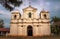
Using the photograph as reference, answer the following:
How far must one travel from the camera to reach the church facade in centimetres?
3472

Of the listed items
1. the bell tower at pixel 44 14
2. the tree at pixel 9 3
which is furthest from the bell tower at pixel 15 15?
the tree at pixel 9 3

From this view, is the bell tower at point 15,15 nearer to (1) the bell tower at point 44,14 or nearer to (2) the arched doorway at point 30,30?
(2) the arched doorway at point 30,30

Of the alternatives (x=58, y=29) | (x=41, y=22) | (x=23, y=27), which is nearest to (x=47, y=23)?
(x=41, y=22)

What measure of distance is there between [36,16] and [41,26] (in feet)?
10.8

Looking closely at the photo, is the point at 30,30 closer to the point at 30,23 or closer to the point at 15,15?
the point at 30,23

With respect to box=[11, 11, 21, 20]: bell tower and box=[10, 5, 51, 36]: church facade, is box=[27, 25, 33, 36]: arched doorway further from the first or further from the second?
box=[11, 11, 21, 20]: bell tower

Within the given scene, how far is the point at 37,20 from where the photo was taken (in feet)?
116

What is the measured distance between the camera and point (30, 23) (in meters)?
35.4

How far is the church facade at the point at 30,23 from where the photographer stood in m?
34.7

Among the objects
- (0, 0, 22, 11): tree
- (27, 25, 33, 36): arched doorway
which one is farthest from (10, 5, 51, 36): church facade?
(0, 0, 22, 11): tree

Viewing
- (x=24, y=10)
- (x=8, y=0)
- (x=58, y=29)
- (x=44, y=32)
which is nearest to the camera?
(x=8, y=0)

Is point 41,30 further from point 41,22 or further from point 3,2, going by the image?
point 3,2

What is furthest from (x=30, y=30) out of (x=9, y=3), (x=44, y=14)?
(x=9, y=3)

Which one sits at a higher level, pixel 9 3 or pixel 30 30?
pixel 9 3
